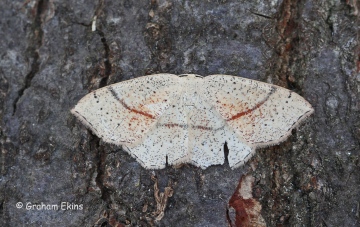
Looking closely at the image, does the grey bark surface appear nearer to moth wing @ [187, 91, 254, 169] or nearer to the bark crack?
the bark crack

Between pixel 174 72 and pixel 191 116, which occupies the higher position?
pixel 174 72

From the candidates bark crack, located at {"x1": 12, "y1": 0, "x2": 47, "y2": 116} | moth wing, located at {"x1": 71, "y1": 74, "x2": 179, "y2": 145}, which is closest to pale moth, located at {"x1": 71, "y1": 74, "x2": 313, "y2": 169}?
moth wing, located at {"x1": 71, "y1": 74, "x2": 179, "y2": 145}

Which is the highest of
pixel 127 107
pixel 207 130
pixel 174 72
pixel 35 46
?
pixel 35 46

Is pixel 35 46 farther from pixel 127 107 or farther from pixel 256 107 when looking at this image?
pixel 256 107

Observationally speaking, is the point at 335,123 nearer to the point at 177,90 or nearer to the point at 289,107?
the point at 289,107

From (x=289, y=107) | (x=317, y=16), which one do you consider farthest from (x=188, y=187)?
(x=317, y=16)

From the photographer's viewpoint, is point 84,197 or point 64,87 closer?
point 84,197

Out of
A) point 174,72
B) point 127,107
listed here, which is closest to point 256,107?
point 174,72
